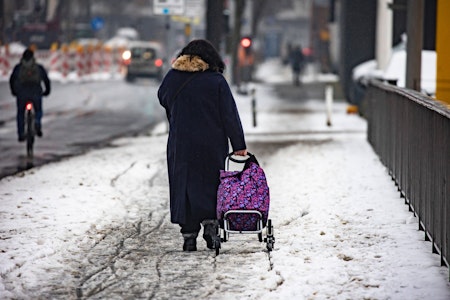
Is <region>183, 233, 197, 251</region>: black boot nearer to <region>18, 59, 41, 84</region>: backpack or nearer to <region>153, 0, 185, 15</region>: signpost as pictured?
<region>18, 59, 41, 84</region>: backpack

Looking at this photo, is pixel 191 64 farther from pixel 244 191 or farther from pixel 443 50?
pixel 443 50

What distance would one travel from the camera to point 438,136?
8789 mm

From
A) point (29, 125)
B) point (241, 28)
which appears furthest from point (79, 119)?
point (241, 28)

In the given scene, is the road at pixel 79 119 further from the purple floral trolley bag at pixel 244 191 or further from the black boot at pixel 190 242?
the purple floral trolley bag at pixel 244 191

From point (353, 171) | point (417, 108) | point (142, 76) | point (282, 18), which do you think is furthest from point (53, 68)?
point (282, 18)

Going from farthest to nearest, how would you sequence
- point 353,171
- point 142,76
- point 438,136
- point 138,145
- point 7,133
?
point 142,76 → point 7,133 → point 138,145 → point 353,171 → point 438,136

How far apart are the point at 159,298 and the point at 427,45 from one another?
1780 centimetres

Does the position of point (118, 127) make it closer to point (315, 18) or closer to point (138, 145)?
point (138, 145)

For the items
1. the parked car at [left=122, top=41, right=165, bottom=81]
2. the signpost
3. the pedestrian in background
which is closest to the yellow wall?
the signpost

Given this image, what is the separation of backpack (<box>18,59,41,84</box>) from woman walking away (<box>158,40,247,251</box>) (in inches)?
334

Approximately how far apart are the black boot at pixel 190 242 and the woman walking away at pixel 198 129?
0.33 ft

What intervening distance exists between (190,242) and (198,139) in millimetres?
856

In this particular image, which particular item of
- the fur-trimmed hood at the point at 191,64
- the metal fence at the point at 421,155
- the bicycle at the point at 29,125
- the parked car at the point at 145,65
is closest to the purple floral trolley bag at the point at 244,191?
the fur-trimmed hood at the point at 191,64

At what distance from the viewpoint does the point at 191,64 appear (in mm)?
9070
